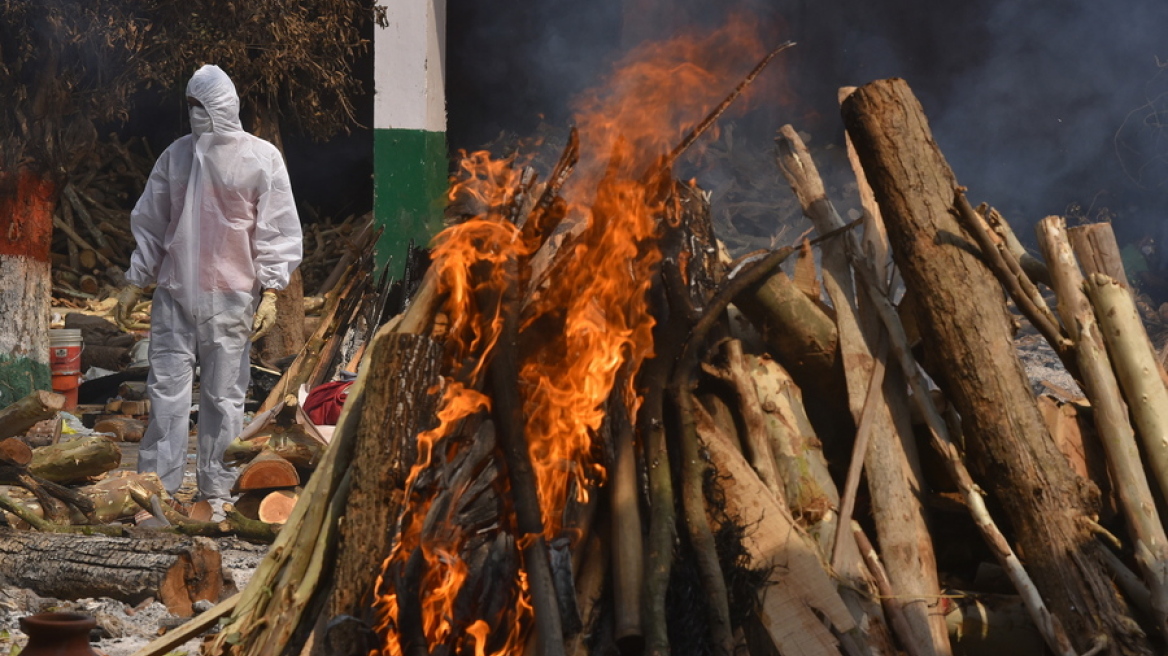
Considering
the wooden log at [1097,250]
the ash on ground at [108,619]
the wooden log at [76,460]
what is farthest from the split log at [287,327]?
the wooden log at [1097,250]

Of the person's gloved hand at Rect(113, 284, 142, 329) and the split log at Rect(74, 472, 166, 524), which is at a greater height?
the person's gloved hand at Rect(113, 284, 142, 329)

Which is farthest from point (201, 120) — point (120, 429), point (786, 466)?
point (786, 466)

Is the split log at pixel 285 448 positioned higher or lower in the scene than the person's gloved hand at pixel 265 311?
lower

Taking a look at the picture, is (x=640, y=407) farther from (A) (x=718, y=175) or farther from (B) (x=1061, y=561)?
(A) (x=718, y=175)

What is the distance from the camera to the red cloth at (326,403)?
690cm

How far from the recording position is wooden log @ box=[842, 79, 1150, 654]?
3.71 metres

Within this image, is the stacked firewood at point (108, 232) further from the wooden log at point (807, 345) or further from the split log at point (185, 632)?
the split log at point (185, 632)

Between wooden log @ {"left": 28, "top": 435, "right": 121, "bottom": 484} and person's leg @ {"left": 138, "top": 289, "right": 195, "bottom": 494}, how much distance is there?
0.22 metres

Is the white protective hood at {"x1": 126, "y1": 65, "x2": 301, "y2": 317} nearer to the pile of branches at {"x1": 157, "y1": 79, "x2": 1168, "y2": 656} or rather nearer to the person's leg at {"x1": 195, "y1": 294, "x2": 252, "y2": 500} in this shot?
the person's leg at {"x1": 195, "y1": 294, "x2": 252, "y2": 500}

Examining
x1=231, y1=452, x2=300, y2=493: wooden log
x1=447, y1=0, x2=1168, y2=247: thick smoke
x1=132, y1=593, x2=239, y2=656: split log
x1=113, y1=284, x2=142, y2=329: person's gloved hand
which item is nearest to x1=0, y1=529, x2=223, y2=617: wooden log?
x1=132, y1=593, x2=239, y2=656: split log

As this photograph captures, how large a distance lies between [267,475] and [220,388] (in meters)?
→ 0.79

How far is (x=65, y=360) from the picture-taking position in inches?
374

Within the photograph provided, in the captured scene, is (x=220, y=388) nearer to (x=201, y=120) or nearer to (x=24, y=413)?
(x=24, y=413)

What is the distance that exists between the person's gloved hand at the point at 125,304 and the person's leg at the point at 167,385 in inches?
235
